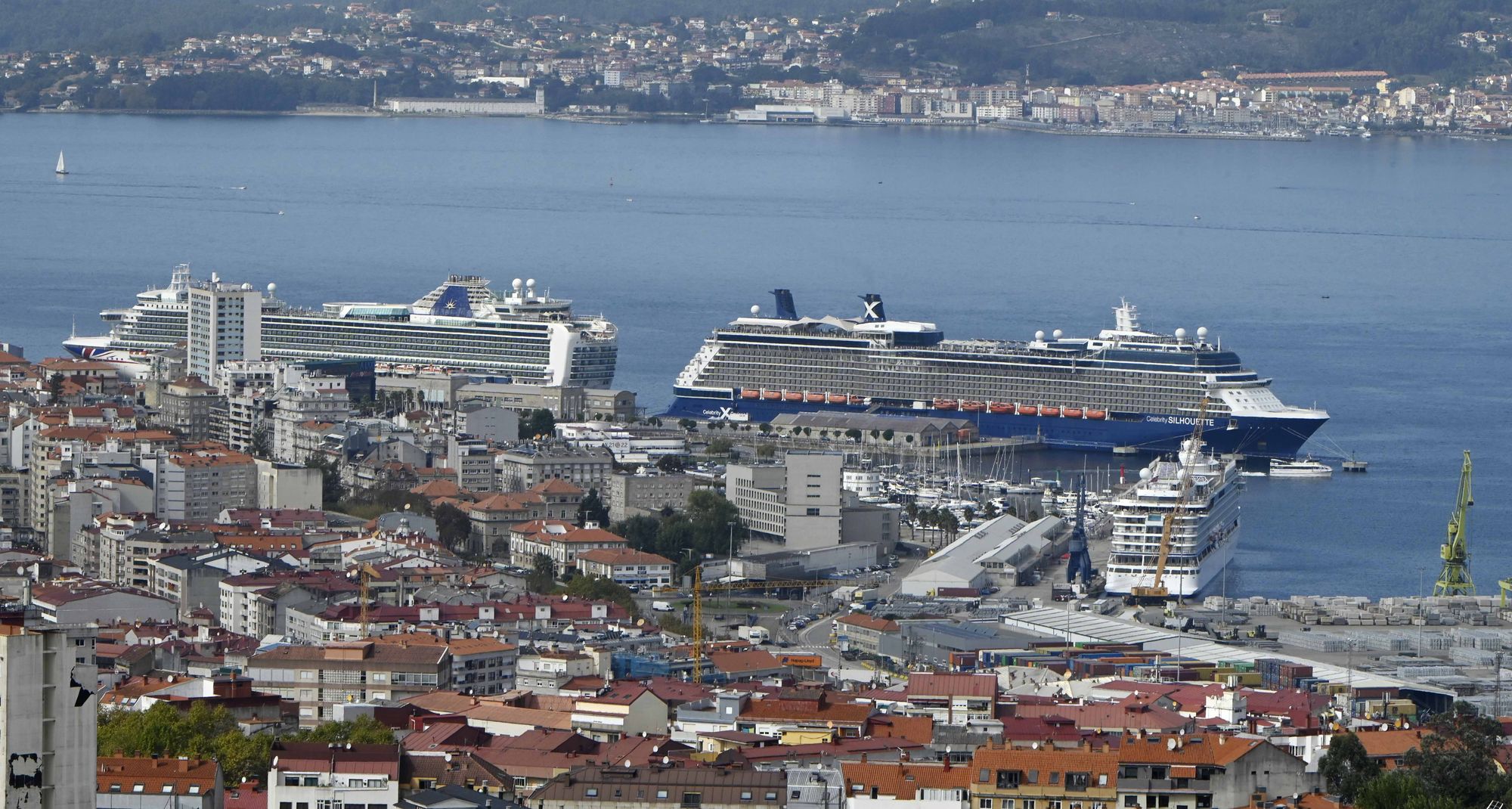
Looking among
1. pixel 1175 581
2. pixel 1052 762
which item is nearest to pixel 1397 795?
pixel 1052 762

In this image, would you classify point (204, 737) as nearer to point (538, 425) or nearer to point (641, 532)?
point (641, 532)

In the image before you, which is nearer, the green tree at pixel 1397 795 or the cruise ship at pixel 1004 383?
the green tree at pixel 1397 795

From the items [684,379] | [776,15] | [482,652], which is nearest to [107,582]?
[482,652]

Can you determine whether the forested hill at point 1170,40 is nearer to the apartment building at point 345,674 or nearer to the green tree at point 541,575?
the green tree at point 541,575

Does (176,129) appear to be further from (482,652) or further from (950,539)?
(482,652)

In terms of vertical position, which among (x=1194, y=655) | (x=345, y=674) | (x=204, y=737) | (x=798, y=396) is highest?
(x=204, y=737)

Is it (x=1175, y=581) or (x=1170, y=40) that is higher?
(x=1170, y=40)

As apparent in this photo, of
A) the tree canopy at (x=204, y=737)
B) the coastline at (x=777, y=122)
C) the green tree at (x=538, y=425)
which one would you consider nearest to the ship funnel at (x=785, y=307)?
the green tree at (x=538, y=425)
